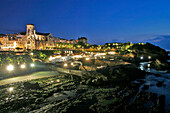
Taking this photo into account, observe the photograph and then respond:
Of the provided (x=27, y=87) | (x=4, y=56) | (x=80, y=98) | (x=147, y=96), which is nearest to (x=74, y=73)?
(x=27, y=87)

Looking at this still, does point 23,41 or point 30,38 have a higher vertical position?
point 30,38

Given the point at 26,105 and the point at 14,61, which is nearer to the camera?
the point at 26,105

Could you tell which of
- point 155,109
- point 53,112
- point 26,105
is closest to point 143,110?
point 155,109

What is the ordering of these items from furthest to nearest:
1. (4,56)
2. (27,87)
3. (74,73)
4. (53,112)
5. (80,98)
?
(4,56) < (74,73) < (27,87) < (80,98) < (53,112)

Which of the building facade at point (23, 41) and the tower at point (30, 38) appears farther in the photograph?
the tower at point (30, 38)

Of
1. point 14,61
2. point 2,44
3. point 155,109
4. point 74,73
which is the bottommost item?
point 155,109

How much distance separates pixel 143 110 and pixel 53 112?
10.2 m

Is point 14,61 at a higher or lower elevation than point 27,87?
higher

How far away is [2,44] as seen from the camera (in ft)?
265

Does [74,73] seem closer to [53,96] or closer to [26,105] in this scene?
[53,96]

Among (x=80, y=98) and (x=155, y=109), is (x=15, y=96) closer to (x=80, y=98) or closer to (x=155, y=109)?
(x=80, y=98)

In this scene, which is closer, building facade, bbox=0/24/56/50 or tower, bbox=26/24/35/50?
building facade, bbox=0/24/56/50

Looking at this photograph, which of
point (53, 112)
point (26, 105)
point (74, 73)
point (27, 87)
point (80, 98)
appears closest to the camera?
point (53, 112)

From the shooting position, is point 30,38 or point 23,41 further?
point 23,41
